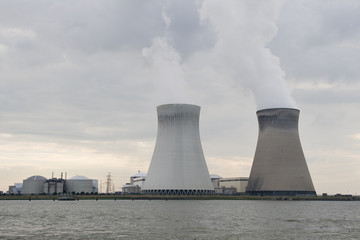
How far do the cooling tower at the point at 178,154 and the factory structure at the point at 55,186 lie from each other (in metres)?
40.8

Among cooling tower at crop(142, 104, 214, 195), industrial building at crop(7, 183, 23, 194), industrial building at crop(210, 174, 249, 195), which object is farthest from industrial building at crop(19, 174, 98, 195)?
cooling tower at crop(142, 104, 214, 195)

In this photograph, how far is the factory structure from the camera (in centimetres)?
11144

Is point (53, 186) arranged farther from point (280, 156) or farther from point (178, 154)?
point (280, 156)

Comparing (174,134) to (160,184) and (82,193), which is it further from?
(82,193)

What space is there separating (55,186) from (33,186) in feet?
16.5

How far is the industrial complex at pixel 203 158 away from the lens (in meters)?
72.3

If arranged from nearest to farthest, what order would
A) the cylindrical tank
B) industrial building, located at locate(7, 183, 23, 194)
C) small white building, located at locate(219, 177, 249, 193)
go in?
1. the cylindrical tank
2. small white building, located at locate(219, 177, 249, 193)
3. industrial building, located at locate(7, 183, 23, 194)

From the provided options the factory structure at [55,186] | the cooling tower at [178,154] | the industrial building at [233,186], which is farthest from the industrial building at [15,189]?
the cooling tower at [178,154]

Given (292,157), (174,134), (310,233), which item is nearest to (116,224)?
(310,233)

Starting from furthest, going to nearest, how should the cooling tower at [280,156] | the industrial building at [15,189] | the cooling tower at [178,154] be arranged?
the industrial building at [15,189] < the cooling tower at [280,156] < the cooling tower at [178,154]

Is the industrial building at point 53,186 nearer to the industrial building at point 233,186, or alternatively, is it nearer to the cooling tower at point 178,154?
the industrial building at point 233,186

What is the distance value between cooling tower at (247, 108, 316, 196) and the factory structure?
47957 mm

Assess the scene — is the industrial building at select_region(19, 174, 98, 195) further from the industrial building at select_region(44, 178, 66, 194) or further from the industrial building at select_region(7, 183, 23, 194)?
the industrial building at select_region(7, 183, 23, 194)

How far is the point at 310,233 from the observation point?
31828 mm
